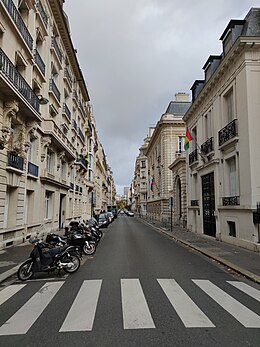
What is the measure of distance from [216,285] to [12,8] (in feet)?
47.3

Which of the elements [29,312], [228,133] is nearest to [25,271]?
[29,312]

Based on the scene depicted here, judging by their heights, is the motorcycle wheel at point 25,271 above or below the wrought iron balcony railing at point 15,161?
below

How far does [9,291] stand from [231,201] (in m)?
11.9

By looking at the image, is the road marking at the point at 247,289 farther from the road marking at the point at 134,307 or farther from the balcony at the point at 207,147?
the balcony at the point at 207,147

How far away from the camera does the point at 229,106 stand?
16.3m

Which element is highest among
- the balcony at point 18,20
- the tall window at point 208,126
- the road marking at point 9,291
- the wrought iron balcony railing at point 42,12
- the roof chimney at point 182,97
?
the roof chimney at point 182,97

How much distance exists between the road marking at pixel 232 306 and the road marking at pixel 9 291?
14.7 ft

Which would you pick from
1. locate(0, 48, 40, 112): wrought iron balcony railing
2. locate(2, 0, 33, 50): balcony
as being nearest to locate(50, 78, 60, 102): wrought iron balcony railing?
locate(2, 0, 33, 50): balcony

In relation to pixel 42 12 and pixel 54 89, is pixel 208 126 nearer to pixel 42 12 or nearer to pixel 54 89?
pixel 54 89

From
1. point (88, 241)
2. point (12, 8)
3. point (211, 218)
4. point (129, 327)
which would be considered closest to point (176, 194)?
point (211, 218)

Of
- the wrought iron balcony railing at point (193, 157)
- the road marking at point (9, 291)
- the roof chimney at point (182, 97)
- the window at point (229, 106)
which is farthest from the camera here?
the roof chimney at point (182, 97)

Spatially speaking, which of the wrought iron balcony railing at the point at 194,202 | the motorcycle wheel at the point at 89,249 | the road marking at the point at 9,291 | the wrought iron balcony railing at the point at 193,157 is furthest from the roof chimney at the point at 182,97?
the road marking at the point at 9,291

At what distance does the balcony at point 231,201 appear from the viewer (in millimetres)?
14353

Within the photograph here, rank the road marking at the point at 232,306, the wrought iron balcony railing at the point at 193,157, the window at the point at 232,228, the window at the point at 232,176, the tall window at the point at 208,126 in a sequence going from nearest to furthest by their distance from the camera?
the road marking at the point at 232,306 < the window at the point at 232,228 < the window at the point at 232,176 < the tall window at the point at 208,126 < the wrought iron balcony railing at the point at 193,157
